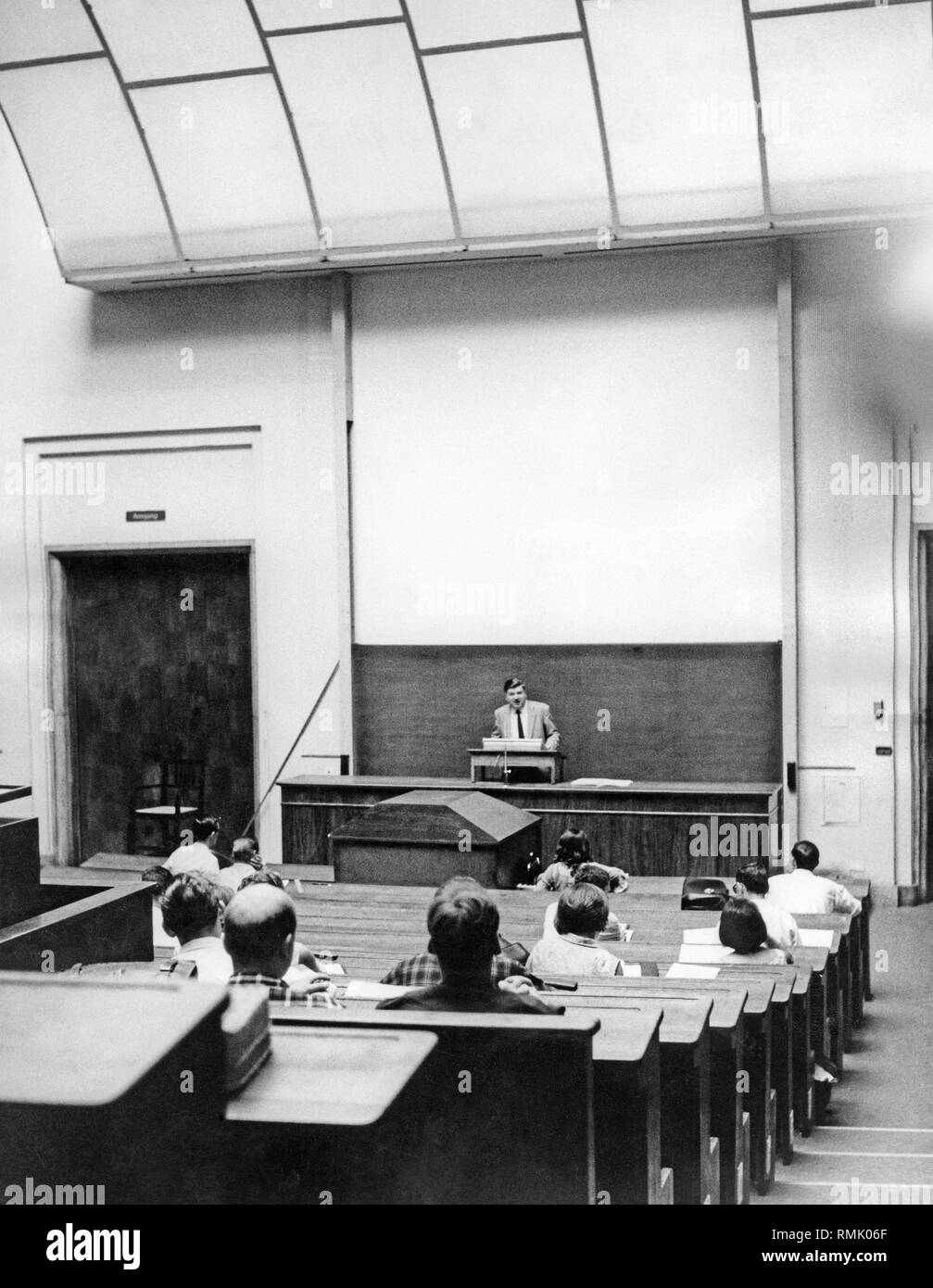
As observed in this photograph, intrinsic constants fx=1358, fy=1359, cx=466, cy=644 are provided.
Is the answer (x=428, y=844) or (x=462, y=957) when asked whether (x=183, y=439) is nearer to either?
(x=428, y=844)

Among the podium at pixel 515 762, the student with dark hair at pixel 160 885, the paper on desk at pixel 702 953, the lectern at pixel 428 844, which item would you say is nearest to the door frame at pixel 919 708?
the podium at pixel 515 762

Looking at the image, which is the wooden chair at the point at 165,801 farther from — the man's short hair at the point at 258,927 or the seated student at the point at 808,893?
the man's short hair at the point at 258,927

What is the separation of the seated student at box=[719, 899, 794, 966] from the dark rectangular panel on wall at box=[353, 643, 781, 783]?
4.06 m

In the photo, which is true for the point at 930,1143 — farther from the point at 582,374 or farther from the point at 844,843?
the point at 582,374

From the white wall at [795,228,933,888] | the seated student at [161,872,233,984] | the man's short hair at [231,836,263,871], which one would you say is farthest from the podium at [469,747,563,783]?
the seated student at [161,872,233,984]

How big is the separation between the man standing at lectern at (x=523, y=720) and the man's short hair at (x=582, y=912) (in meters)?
4.40

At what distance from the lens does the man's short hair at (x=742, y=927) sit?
14.2 ft

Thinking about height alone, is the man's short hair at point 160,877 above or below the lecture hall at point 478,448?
below

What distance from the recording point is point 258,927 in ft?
8.50

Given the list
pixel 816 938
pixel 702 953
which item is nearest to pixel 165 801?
pixel 816 938

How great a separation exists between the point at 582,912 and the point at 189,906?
1.13 meters

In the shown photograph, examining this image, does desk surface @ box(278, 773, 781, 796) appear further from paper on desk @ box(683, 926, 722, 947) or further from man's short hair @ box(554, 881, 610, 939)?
man's short hair @ box(554, 881, 610, 939)

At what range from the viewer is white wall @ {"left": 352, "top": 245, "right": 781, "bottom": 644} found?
8438mm
